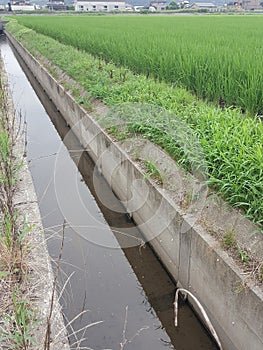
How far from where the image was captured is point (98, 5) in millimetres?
71375

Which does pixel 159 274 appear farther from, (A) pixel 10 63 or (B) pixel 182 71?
(A) pixel 10 63

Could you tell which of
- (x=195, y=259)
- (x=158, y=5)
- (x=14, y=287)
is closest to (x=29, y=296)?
(x=14, y=287)

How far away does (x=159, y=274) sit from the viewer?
11.7 feet

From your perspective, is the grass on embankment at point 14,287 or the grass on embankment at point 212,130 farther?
the grass on embankment at point 212,130

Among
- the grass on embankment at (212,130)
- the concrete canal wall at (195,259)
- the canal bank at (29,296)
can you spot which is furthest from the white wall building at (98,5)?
the canal bank at (29,296)

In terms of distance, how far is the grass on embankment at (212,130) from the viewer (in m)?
2.86

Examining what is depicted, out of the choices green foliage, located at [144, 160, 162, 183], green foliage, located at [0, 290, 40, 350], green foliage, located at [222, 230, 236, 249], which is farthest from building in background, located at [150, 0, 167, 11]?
green foliage, located at [0, 290, 40, 350]

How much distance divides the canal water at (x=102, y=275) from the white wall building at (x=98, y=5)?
2751 inches

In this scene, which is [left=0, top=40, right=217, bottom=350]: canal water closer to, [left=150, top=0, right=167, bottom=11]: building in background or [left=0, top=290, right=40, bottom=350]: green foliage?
[left=0, top=290, right=40, bottom=350]: green foliage

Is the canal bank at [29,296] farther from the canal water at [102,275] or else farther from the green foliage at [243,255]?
the green foliage at [243,255]

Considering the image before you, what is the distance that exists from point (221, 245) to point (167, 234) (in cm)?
81

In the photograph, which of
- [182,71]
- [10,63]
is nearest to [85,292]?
[182,71]

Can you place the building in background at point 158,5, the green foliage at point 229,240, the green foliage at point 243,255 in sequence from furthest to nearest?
the building in background at point 158,5 < the green foliage at point 229,240 < the green foliage at point 243,255

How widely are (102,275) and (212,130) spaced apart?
5.85 feet
